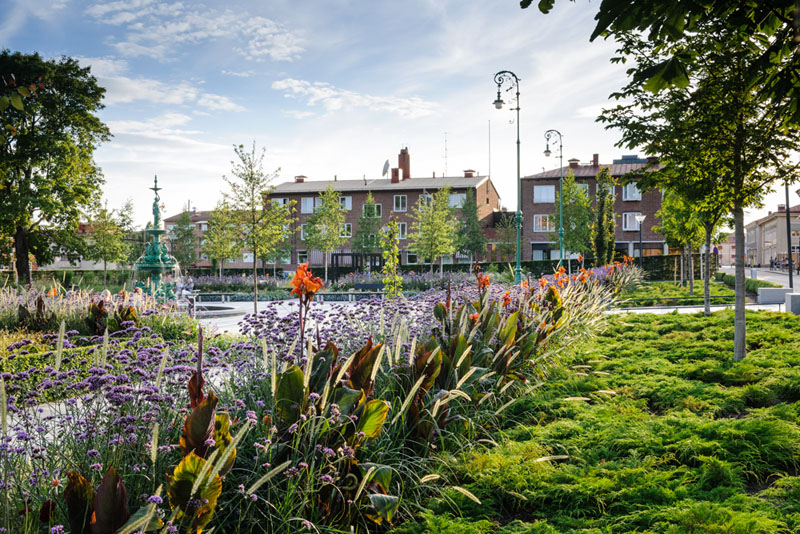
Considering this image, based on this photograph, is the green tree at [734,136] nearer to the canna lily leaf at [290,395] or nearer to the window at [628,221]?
the canna lily leaf at [290,395]

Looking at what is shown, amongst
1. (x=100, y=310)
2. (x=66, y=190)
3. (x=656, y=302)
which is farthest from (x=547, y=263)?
(x=100, y=310)

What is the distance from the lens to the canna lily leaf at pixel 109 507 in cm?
187

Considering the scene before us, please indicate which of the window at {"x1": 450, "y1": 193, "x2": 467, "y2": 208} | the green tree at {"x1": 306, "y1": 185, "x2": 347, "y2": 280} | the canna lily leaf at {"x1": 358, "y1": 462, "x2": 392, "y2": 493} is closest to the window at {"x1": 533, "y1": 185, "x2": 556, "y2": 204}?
the window at {"x1": 450, "y1": 193, "x2": 467, "y2": 208}

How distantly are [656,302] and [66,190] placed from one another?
84.6 feet

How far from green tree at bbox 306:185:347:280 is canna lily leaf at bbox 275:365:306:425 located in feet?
123

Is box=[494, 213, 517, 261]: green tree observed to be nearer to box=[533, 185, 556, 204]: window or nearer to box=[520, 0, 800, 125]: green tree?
box=[533, 185, 556, 204]: window

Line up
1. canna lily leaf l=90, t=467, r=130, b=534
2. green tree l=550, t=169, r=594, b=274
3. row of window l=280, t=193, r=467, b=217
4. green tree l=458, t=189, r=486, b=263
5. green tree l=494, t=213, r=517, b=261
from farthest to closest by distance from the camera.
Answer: row of window l=280, t=193, r=467, b=217 → green tree l=494, t=213, r=517, b=261 → green tree l=458, t=189, r=486, b=263 → green tree l=550, t=169, r=594, b=274 → canna lily leaf l=90, t=467, r=130, b=534

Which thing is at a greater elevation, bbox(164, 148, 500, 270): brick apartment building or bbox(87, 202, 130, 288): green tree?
bbox(164, 148, 500, 270): brick apartment building

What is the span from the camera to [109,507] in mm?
1874

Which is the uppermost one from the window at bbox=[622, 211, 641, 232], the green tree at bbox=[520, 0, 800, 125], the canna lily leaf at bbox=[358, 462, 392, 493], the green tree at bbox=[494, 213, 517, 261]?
the window at bbox=[622, 211, 641, 232]

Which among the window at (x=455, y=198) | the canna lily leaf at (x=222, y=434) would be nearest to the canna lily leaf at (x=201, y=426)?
the canna lily leaf at (x=222, y=434)

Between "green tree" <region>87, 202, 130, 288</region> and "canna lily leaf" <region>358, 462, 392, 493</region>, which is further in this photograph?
"green tree" <region>87, 202, 130, 288</region>

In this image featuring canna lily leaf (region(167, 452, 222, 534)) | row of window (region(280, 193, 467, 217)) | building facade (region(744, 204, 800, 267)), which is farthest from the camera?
building facade (region(744, 204, 800, 267))

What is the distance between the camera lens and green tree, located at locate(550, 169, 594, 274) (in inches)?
1543
